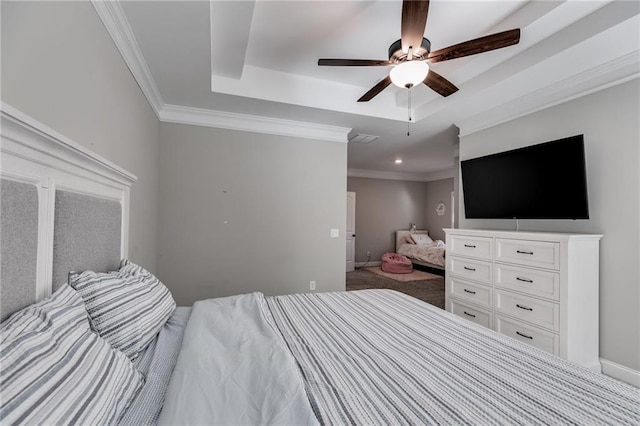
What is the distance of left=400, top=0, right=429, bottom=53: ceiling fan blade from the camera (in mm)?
1482

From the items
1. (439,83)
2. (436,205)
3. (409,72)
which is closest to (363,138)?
(439,83)

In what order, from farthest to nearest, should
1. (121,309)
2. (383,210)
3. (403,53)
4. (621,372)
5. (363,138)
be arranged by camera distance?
(383,210)
(363,138)
(621,372)
(403,53)
(121,309)

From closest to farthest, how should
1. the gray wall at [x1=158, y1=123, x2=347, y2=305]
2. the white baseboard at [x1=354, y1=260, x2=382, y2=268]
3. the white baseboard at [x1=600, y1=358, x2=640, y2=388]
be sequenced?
the white baseboard at [x1=600, y1=358, x2=640, y2=388]
the gray wall at [x1=158, y1=123, x2=347, y2=305]
the white baseboard at [x1=354, y1=260, x2=382, y2=268]

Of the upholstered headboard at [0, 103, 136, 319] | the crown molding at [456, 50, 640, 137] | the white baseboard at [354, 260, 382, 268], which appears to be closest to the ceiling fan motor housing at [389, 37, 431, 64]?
the crown molding at [456, 50, 640, 137]

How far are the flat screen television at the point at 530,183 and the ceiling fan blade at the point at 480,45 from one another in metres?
1.12

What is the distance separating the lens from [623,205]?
6.96 feet

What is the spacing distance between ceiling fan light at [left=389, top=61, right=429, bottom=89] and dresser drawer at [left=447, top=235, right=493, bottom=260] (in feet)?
5.58

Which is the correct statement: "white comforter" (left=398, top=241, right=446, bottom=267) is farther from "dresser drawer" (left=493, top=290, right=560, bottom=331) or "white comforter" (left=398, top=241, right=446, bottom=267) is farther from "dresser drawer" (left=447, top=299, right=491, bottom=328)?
"dresser drawer" (left=493, top=290, right=560, bottom=331)

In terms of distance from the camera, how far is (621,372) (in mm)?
2076

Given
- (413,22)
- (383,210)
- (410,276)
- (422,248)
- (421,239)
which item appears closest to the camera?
(413,22)

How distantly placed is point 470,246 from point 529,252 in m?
0.57

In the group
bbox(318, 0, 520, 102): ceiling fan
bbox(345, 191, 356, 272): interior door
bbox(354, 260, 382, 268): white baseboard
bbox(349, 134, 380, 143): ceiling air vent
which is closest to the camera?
bbox(318, 0, 520, 102): ceiling fan

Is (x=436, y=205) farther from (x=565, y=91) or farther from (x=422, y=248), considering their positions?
(x=565, y=91)

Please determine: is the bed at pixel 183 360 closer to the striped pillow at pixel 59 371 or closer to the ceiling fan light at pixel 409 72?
the striped pillow at pixel 59 371
